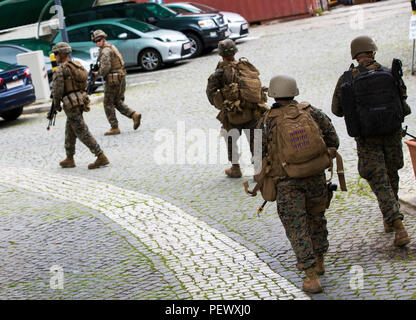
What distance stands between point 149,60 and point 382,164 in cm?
1692

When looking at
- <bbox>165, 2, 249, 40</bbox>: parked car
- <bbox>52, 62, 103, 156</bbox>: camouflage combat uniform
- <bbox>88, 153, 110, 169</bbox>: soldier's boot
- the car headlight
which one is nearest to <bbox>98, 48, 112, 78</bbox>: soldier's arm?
<bbox>52, 62, 103, 156</bbox>: camouflage combat uniform

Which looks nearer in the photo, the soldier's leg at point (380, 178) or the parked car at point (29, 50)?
the soldier's leg at point (380, 178)

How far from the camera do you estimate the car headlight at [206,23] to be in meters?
24.4

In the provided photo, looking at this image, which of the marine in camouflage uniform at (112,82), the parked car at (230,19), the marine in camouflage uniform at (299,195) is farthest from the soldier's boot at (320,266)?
the parked car at (230,19)

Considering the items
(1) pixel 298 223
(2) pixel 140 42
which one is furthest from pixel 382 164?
(2) pixel 140 42

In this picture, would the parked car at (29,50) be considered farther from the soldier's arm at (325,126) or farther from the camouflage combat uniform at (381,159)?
the soldier's arm at (325,126)

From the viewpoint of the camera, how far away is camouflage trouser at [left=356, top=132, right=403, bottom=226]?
6840 millimetres

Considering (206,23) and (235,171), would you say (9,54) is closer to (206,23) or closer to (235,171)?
(206,23)

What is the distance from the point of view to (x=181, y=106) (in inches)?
637

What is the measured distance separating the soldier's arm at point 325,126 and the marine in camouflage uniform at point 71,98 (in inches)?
240

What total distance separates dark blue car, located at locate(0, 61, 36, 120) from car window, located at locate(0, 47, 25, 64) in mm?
1738

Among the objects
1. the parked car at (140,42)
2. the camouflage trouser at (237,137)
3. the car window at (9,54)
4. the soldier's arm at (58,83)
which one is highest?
the soldier's arm at (58,83)

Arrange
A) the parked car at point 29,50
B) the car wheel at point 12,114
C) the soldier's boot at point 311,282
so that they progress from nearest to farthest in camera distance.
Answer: the soldier's boot at point 311,282 < the car wheel at point 12,114 < the parked car at point 29,50
